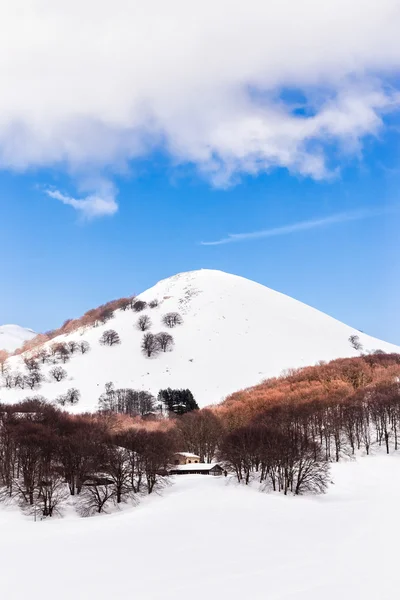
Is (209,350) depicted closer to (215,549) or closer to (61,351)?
(61,351)

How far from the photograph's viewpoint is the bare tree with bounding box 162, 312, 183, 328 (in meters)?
177

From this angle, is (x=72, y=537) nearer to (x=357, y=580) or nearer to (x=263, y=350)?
(x=357, y=580)

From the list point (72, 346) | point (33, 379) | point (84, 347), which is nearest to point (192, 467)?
point (33, 379)

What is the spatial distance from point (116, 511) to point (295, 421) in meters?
A: 40.0

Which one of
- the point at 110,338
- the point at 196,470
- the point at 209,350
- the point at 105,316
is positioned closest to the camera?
the point at 196,470

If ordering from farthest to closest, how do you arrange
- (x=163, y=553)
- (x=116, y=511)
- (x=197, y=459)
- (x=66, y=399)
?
1. (x=66, y=399)
2. (x=197, y=459)
3. (x=116, y=511)
4. (x=163, y=553)

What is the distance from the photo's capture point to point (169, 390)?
130000mm

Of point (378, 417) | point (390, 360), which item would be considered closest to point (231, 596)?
point (378, 417)

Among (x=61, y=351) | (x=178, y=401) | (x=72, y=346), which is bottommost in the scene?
(x=178, y=401)

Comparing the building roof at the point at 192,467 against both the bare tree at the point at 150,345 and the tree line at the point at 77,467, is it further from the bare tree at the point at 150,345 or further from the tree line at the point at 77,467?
the bare tree at the point at 150,345

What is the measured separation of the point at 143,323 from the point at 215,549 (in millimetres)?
140163

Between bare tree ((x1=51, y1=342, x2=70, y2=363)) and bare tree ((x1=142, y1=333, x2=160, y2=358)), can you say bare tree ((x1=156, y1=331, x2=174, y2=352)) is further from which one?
bare tree ((x1=51, y1=342, x2=70, y2=363))

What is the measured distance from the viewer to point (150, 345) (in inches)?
6260

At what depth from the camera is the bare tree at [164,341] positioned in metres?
161
